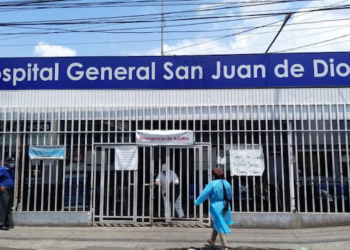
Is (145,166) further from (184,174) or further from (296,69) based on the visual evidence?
(296,69)

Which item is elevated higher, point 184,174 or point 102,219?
point 184,174

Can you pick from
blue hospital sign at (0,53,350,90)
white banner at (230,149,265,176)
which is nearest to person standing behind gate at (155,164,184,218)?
white banner at (230,149,265,176)

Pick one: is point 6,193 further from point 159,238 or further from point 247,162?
point 247,162

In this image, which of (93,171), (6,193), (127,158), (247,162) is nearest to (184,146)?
(127,158)

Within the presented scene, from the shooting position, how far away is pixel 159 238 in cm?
839

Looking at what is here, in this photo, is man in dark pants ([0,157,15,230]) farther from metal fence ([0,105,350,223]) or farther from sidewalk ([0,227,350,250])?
metal fence ([0,105,350,223])

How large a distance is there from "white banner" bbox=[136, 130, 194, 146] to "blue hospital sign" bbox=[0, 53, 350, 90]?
1419mm

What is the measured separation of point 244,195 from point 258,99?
99.0 inches

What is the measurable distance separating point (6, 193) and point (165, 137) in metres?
4.07

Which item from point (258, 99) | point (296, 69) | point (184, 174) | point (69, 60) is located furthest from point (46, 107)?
point (296, 69)

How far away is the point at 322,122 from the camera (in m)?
9.82

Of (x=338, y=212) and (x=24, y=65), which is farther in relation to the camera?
(x=24, y=65)

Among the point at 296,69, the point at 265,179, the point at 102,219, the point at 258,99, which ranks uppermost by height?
the point at 296,69

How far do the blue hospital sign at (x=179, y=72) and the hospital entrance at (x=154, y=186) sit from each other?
1.89 m
